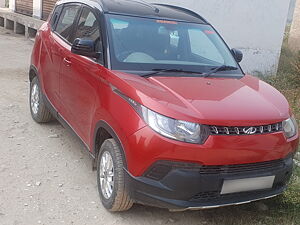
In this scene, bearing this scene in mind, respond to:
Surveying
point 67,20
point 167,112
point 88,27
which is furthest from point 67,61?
point 167,112

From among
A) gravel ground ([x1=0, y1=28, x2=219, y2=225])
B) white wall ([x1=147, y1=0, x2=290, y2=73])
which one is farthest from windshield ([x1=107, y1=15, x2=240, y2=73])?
white wall ([x1=147, y1=0, x2=290, y2=73])

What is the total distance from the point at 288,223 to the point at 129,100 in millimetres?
1755

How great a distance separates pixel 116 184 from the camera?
308 centimetres

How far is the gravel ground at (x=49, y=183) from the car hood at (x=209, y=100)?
1080 millimetres

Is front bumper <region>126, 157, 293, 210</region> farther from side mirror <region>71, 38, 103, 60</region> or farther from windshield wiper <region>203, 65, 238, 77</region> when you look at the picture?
side mirror <region>71, 38, 103, 60</region>

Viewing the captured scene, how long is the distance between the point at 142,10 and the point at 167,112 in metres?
1.72

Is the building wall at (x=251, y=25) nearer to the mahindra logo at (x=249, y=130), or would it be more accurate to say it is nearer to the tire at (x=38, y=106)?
the tire at (x=38, y=106)

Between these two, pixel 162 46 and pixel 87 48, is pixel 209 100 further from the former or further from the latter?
pixel 87 48

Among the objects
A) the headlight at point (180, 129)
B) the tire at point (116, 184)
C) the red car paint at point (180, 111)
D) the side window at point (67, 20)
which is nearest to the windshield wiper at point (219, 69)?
the red car paint at point (180, 111)

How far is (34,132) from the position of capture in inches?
198

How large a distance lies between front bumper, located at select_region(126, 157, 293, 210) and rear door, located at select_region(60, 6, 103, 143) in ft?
3.24

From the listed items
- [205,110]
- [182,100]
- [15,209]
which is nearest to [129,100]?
[182,100]

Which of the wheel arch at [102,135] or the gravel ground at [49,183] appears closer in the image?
the wheel arch at [102,135]

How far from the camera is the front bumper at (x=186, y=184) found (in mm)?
2748
